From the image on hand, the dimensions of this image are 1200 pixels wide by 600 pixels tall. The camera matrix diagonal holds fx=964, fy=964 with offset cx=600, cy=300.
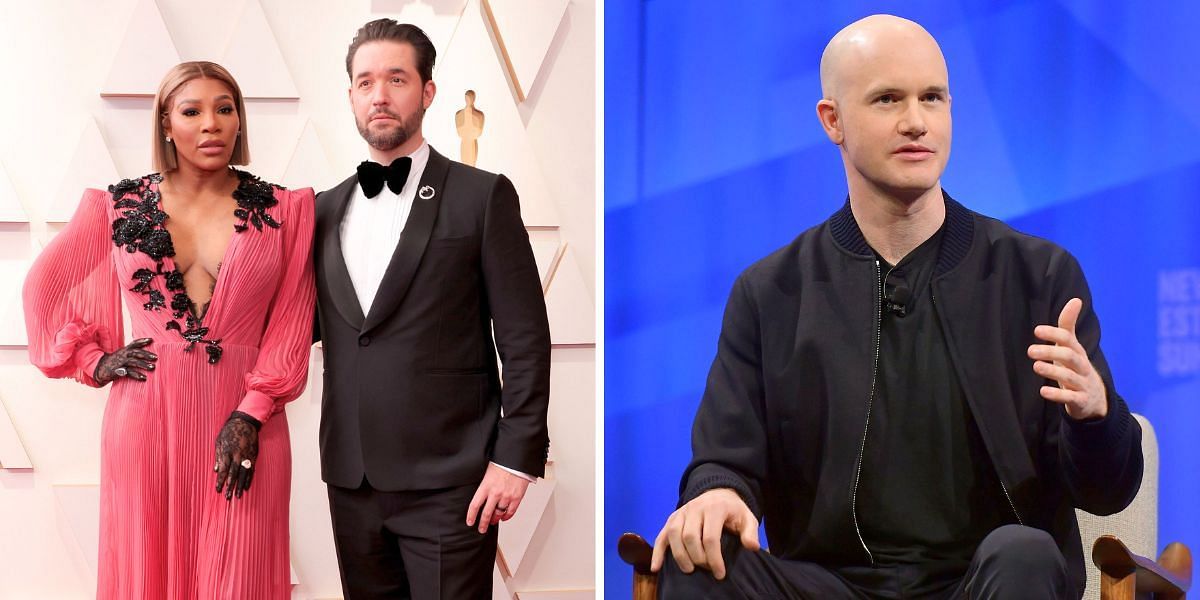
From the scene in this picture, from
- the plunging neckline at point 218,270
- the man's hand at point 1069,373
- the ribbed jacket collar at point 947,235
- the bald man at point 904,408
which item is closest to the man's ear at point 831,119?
the bald man at point 904,408

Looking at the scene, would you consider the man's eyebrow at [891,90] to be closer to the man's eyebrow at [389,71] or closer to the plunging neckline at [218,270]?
the man's eyebrow at [389,71]

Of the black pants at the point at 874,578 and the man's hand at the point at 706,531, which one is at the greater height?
the man's hand at the point at 706,531

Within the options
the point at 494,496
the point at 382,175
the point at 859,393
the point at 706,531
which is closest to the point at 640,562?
the point at 706,531

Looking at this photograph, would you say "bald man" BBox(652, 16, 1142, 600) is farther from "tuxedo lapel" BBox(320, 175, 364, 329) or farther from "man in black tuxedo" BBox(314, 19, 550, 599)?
"tuxedo lapel" BBox(320, 175, 364, 329)

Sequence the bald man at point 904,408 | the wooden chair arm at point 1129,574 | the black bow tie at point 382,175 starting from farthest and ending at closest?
the black bow tie at point 382,175
the bald man at point 904,408
the wooden chair arm at point 1129,574

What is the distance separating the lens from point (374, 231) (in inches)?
89.7

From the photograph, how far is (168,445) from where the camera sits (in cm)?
210

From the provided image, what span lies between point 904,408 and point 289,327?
1392mm

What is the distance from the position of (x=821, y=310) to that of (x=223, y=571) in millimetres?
1421

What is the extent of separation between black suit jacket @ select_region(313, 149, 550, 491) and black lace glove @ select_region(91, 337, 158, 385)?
0.38m

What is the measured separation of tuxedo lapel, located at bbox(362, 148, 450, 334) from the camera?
2.18 m

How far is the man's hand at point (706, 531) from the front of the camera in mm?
2102

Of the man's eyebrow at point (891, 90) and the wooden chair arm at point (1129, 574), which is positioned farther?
the man's eyebrow at point (891, 90)

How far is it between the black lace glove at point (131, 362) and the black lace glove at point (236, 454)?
0.72ft
